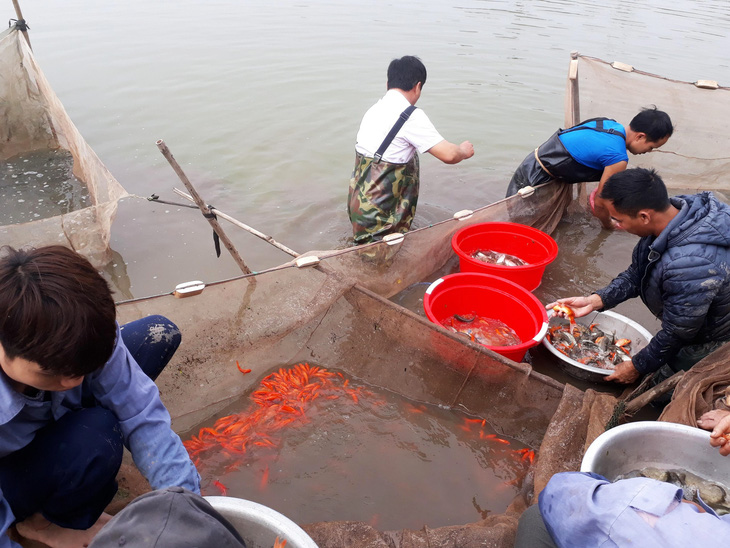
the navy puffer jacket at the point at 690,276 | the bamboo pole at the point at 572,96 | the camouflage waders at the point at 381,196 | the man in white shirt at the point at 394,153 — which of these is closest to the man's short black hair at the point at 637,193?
the navy puffer jacket at the point at 690,276

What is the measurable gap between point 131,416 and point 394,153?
10.2 ft

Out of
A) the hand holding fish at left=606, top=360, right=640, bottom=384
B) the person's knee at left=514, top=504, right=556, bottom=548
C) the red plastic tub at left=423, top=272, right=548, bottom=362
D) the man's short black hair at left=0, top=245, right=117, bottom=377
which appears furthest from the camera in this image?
the red plastic tub at left=423, top=272, right=548, bottom=362

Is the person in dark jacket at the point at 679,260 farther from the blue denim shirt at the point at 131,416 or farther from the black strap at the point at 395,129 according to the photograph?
the blue denim shirt at the point at 131,416

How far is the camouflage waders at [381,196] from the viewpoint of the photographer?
4.48 m

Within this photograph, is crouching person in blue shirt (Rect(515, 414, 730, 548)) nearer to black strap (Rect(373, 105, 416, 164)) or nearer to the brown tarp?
the brown tarp

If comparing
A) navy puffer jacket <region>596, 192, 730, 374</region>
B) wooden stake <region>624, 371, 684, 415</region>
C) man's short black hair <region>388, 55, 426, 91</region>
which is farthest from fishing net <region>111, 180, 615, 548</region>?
man's short black hair <region>388, 55, 426, 91</region>

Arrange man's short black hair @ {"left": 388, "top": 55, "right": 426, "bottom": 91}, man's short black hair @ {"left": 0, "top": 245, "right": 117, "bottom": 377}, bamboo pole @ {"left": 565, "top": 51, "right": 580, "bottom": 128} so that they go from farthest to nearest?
1. bamboo pole @ {"left": 565, "top": 51, "right": 580, "bottom": 128}
2. man's short black hair @ {"left": 388, "top": 55, "right": 426, "bottom": 91}
3. man's short black hair @ {"left": 0, "top": 245, "right": 117, "bottom": 377}

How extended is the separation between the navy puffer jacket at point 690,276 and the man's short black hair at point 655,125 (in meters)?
1.72

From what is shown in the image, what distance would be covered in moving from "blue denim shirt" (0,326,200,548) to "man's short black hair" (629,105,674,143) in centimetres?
465

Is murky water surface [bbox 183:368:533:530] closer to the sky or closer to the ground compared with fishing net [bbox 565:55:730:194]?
closer to the ground

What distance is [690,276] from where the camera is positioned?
9.36 ft

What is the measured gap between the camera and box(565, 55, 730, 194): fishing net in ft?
19.4

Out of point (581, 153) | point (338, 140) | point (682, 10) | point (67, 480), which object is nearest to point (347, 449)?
point (67, 480)

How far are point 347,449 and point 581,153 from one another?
3.69 m
